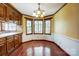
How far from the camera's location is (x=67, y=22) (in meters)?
2.09

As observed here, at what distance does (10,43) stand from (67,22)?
108cm

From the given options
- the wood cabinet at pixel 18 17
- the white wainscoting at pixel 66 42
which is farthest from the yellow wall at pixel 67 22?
the wood cabinet at pixel 18 17

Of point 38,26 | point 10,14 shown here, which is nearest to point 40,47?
point 38,26

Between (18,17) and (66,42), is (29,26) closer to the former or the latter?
(18,17)

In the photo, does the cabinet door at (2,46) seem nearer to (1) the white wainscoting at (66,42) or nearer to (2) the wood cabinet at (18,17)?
(2) the wood cabinet at (18,17)

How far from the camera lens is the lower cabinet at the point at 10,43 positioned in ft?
6.42

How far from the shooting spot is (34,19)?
194 cm

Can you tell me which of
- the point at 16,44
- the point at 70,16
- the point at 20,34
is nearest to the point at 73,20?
the point at 70,16


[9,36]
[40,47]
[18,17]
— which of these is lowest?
[40,47]

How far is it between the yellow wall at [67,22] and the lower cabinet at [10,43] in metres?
0.67

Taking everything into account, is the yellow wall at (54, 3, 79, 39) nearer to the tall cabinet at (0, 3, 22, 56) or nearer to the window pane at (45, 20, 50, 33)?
the window pane at (45, 20, 50, 33)

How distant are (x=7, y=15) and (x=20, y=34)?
521mm

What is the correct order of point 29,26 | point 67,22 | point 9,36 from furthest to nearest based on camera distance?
1. point 9,36
2. point 67,22
3. point 29,26

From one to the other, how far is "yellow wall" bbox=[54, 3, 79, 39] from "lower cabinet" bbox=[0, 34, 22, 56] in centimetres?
67
